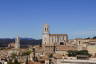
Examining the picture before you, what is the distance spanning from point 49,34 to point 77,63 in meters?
46.7

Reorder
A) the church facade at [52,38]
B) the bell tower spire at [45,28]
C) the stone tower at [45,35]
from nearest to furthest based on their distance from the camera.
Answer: the bell tower spire at [45,28] < the stone tower at [45,35] < the church facade at [52,38]

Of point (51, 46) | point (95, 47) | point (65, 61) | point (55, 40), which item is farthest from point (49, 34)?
point (65, 61)

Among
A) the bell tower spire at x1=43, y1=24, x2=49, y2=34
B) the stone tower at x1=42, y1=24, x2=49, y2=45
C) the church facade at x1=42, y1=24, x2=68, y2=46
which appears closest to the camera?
the bell tower spire at x1=43, y1=24, x2=49, y2=34

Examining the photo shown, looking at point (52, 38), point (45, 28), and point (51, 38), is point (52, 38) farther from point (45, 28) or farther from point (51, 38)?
point (45, 28)

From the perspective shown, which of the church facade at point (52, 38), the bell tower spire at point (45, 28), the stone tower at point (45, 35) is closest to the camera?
the bell tower spire at point (45, 28)

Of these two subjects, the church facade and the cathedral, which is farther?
the church facade

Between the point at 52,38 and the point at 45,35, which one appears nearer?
the point at 45,35

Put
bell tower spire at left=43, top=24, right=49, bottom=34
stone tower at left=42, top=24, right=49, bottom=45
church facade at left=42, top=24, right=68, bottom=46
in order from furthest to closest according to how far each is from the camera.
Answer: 1. church facade at left=42, top=24, right=68, bottom=46
2. stone tower at left=42, top=24, right=49, bottom=45
3. bell tower spire at left=43, top=24, right=49, bottom=34

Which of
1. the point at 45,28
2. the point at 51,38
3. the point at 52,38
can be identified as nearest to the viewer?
the point at 45,28

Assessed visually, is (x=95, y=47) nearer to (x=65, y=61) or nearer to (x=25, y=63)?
(x=65, y=61)

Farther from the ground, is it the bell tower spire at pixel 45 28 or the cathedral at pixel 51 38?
the bell tower spire at pixel 45 28

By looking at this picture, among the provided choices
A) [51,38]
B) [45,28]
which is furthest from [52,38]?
[45,28]

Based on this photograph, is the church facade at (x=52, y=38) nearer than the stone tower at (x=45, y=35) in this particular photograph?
No

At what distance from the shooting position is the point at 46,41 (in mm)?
76688
